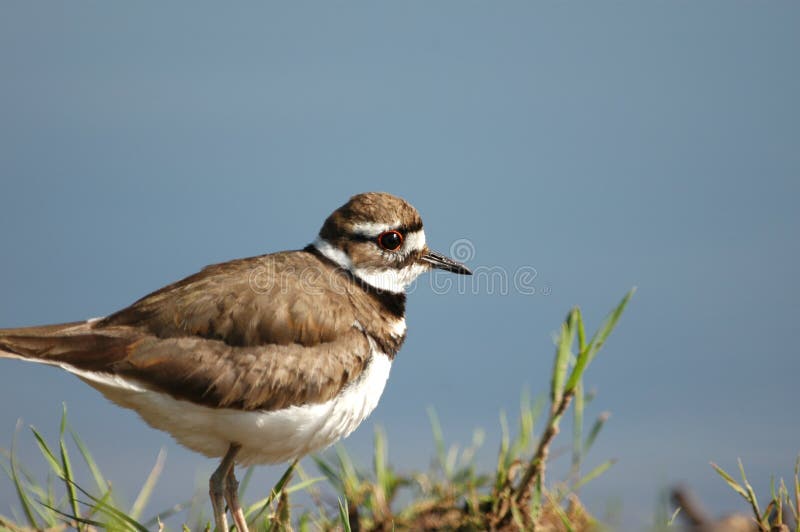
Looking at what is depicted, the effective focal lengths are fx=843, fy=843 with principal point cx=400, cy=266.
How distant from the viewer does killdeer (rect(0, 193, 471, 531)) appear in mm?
5766

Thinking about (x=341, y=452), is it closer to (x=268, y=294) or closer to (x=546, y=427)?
(x=268, y=294)

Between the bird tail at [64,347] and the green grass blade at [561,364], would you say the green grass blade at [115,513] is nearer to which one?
the bird tail at [64,347]

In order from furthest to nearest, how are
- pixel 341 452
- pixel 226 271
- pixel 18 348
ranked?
pixel 341 452 → pixel 226 271 → pixel 18 348

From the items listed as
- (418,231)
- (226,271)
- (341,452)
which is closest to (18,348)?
(226,271)

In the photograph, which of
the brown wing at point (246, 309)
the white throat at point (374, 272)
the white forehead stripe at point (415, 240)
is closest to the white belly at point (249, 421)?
the brown wing at point (246, 309)

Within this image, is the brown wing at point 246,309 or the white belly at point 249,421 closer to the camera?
the white belly at point 249,421

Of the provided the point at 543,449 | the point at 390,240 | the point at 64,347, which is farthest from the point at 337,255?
the point at 543,449

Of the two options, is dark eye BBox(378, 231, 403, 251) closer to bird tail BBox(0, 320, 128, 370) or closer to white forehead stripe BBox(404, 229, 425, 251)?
white forehead stripe BBox(404, 229, 425, 251)

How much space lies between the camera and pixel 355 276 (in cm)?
720

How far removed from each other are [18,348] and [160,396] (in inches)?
43.6

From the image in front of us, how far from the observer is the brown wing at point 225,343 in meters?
5.75

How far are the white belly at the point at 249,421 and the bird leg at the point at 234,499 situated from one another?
18cm

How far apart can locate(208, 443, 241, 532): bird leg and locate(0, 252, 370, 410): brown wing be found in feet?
1.80

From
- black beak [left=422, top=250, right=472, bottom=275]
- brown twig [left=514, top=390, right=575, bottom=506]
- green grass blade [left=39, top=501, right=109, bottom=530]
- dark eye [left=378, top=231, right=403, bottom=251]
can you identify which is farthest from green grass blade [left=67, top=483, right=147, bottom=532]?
black beak [left=422, top=250, right=472, bottom=275]
